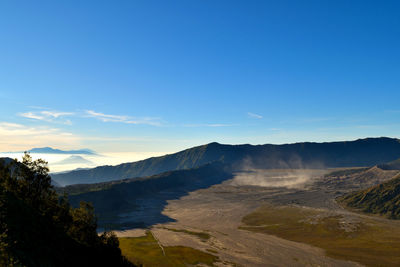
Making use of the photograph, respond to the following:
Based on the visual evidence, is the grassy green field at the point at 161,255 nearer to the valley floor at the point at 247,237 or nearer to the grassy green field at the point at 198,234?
the valley floor at the point at 247,237

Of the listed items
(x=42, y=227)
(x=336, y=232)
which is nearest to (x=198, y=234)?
(x=336, y=232)

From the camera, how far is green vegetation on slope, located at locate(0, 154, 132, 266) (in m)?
41.0

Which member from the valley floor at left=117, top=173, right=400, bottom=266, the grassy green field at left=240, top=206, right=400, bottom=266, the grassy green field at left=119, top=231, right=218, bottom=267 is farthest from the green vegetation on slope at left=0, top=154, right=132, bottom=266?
the grassy green field at left=240, top=206, right=400, bottom=266

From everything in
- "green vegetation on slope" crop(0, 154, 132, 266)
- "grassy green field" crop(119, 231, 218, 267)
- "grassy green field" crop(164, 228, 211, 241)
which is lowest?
"grassy green field" crop(164, 228, 211, 241)

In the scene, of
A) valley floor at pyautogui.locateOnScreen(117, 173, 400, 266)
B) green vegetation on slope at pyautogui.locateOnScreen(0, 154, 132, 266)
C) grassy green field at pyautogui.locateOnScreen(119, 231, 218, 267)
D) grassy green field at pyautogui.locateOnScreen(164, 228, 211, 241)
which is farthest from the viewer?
grassy green field at pyautogui.locateOnScreen(164, 228, 211, 241)

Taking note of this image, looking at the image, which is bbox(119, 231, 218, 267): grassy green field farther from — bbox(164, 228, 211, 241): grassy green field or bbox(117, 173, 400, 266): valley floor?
bbox(164, 228, 211, 241): grassy green field

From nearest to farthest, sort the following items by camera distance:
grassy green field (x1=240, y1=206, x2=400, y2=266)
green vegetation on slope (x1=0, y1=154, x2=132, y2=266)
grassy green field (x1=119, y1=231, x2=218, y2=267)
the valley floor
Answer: green vegetation on slope (x1=0, y1=154, x2=132, y2=266)
grassy green field (x1=119, y1=231, x2=218, y2=267)
the valley floor
grassy green field (x1=240, y1=206, x2=400, y2=266)

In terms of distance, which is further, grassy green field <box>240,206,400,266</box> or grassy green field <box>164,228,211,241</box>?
grassy green field <box>164,228,211,241</box>

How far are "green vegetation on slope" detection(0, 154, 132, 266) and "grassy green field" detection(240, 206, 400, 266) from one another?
265 ft

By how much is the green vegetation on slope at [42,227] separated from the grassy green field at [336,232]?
265 feet

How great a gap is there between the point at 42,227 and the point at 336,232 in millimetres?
130876

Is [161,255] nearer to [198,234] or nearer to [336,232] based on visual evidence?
[198,234]

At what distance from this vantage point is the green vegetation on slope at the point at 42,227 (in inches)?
1615

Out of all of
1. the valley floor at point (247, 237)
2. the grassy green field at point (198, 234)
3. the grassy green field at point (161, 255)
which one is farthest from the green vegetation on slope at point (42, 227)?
the grassy green field at point (198, 234)
